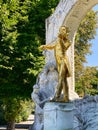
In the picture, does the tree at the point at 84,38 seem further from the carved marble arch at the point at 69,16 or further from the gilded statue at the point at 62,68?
the gilded statue at the point at 62,68

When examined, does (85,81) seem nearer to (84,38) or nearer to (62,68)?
(84,38)

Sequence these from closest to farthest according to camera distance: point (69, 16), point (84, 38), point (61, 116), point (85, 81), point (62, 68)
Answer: point (61, 116), point (62, 68), point (69, 16), point (85, 81), point (84, 38)

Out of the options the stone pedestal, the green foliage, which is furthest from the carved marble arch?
the green foliage

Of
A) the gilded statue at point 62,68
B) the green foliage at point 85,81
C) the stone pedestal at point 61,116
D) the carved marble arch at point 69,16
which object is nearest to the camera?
the stone pedestal at point 61,116

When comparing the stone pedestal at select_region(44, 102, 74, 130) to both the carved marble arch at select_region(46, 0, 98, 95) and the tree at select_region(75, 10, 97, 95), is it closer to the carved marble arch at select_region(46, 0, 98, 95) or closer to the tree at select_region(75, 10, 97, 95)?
the carved marble arch at select_region(46, 0, 98, 95)

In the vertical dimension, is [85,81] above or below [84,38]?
below

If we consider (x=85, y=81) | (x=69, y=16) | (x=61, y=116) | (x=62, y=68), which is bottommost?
(x=61, y=116)

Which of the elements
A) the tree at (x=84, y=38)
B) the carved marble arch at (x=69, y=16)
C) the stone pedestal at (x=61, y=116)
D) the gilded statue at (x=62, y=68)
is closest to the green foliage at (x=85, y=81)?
the tree at (x=84, y=38)

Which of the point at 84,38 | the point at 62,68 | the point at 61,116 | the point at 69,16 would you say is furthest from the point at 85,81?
the point at 61,116

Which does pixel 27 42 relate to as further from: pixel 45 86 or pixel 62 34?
pixel 62 34

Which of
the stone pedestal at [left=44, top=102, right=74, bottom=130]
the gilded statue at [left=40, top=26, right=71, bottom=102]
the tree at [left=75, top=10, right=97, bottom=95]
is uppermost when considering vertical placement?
the tree at [left=75, top=10, right=97, bottom=95]

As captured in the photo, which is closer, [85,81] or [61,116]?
[61,116]

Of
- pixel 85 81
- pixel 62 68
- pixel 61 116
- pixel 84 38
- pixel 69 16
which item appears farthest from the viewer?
pixel 84 38

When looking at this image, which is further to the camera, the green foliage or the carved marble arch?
the green foliage
